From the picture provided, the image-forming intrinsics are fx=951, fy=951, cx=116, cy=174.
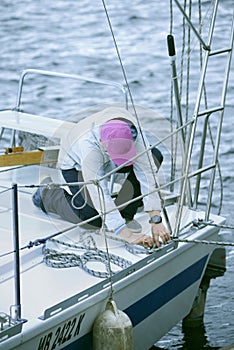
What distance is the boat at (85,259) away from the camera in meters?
4.29

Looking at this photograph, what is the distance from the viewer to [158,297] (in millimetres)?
5023

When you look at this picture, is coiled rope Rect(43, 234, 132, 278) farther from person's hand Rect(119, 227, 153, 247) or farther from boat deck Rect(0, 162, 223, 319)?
person's hand Rect(119, 227, 153, 247)

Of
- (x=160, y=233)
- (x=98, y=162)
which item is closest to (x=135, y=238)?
(x=160, y=233)

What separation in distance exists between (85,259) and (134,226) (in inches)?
18.2

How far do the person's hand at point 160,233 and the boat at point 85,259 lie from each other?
28 millimetres

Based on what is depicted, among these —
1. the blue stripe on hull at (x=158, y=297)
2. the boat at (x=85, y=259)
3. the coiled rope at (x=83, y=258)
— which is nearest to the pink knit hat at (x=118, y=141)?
the boat at (x=85, y=259)

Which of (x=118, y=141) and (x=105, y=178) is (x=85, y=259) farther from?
(x=118, y=141)

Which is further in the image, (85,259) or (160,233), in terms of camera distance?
(160,233)

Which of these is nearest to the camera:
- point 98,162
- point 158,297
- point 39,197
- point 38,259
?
point 38,259

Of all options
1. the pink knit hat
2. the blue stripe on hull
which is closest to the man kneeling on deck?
the pink knit hat

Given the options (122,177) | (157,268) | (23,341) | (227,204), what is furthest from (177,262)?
(227,204)

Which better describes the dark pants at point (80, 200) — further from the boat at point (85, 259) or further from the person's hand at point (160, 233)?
the person's hand at point (160, 233)

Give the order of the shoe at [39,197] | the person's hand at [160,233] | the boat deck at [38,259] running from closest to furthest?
the boat deck at [38,259]
the person's hand at [160,233]
the shoe at [39,197]

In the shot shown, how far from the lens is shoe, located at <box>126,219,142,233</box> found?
509 cm
